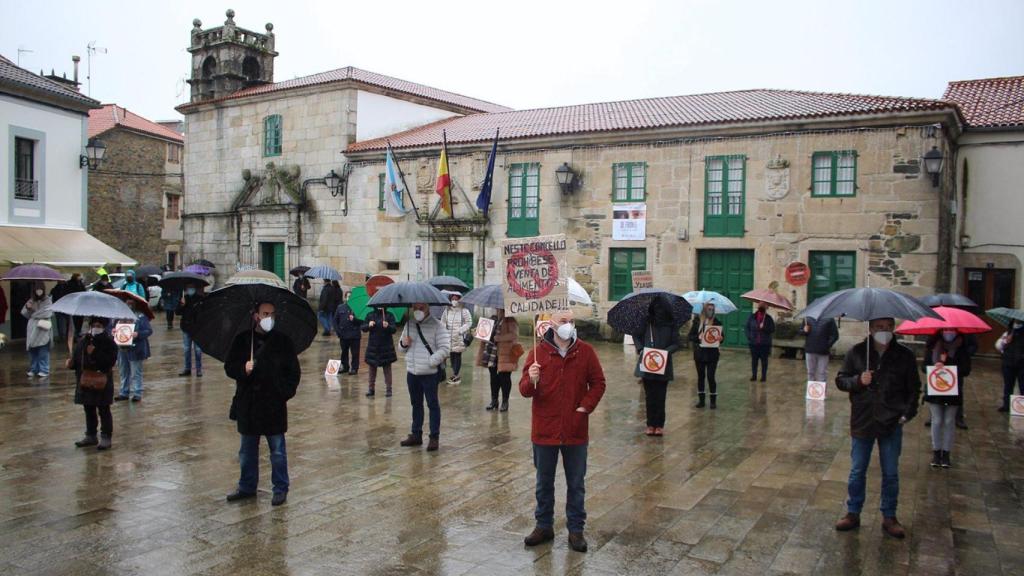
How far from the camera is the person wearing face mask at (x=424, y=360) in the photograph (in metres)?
8.95

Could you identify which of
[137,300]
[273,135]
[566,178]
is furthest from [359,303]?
[273,135]

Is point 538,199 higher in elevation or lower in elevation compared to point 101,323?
higher

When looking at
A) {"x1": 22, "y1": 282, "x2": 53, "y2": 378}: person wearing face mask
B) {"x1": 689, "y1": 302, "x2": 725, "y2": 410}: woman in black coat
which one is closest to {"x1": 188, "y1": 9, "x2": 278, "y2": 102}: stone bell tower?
{"x1": 22, "y1": 282, "x2": 53, "y2": 378}: person wearing face mask

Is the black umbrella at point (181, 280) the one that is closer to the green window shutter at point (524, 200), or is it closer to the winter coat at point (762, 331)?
the green window shutter at point (524, 200)

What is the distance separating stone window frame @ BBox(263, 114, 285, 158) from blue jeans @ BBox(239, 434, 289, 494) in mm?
22320

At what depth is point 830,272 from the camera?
61.0ft

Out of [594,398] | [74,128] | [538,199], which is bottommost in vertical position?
[594,398]

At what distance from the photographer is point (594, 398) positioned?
19.7ft

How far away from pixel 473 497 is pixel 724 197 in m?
14.2

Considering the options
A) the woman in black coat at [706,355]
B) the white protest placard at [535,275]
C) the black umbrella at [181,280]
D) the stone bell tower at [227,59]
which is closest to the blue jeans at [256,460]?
the white protest placard at [535,275]

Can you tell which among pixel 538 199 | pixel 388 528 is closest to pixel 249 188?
pixel 538 199

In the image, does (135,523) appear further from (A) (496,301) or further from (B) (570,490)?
(A) (496,301)

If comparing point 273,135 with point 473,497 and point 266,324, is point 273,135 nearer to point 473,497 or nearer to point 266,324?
point 266,324

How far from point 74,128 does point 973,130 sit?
898 inches
